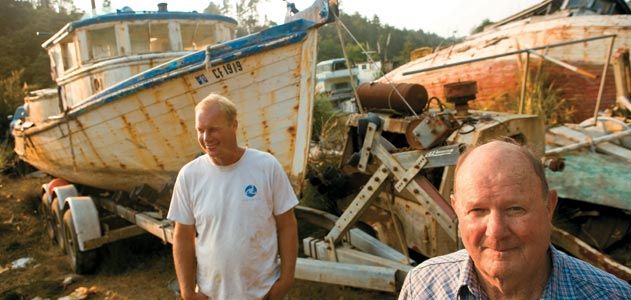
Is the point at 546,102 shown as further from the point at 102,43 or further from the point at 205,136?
the point at 205,136

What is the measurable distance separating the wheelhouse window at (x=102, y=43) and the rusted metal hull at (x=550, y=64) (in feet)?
14.6

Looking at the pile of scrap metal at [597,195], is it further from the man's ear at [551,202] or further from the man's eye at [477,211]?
the man's eye at [477,211]

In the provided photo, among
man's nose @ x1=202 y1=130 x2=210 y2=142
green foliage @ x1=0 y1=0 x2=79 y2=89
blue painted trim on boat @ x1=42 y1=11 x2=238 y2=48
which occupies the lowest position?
man's nose @ x1=202 y1=130 x2=210 y2=142

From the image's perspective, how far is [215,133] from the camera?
7.90 feet

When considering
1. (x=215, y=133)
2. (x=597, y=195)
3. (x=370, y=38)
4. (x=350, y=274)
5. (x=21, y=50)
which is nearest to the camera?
(x=215, y=133)

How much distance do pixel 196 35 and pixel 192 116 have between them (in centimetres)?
241

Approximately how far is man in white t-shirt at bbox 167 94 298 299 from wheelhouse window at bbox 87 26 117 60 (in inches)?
201

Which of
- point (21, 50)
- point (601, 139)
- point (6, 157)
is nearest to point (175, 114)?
point (601, 139)

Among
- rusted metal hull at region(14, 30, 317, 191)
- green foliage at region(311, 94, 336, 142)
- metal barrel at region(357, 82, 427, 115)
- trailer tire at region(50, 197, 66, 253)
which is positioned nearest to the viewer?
metal barrel at region(357, 82, 427, 115)

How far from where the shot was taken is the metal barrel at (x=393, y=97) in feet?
14.8

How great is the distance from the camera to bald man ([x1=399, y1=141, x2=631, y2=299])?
1128 mm

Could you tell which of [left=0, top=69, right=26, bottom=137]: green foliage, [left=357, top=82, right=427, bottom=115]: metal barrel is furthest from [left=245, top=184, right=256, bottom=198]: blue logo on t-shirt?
[left=0, top=69, right=26, bottom=137]: green foliage

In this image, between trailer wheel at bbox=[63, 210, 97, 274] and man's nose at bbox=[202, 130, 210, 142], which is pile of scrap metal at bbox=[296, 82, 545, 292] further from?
trailer wheel at bbox=[63, 210, 97, 274]

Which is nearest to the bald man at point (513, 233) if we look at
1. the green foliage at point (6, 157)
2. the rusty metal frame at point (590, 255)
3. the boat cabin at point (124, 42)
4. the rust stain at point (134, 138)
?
the rusty metal frame at point (590, 255)
